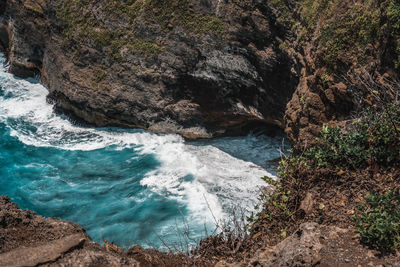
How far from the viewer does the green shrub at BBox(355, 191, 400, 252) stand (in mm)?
4961

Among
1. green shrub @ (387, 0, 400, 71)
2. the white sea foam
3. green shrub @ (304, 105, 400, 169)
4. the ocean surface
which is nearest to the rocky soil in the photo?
green shrub @ (387, 0, 400, 71)

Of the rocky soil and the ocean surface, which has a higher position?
the rocky soil

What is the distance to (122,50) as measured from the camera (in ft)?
61.7

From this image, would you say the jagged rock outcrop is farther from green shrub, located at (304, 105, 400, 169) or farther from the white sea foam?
the white sea foam

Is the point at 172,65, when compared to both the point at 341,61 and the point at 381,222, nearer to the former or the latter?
the point at 341,61

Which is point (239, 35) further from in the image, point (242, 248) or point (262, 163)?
point (242, 248)

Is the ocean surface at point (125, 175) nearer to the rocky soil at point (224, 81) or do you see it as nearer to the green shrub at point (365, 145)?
the rocky soil at point (224, 81)

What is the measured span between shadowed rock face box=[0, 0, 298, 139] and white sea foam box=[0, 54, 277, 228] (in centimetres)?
97

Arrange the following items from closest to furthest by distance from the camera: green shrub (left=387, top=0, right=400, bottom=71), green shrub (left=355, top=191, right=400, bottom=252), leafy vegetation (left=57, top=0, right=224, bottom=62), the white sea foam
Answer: green shrub (left=355, top=191, right=400, bottom=252)
green shrub (left=387, top=0, right=400, bottom=71)
the white sea foam
leafy vegetation (left=57, top=0, right=224, bottom=62)

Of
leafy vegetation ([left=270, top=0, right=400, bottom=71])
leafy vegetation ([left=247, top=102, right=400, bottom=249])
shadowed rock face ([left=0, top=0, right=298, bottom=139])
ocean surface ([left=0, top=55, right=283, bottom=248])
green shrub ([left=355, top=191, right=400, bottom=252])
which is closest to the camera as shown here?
green shrub ([left=355, top=191, right=400, bottom=252])

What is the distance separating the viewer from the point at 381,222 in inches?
200

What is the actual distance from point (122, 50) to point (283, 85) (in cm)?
906

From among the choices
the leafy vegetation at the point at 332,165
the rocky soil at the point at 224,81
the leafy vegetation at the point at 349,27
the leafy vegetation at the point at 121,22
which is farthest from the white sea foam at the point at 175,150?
the leafy vegetation at the point at 349,27

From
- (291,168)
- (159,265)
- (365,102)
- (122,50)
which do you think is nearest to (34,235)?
(159,265)
